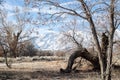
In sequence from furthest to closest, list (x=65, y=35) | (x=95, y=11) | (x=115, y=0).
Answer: (x=65, y=35), (x=95, y=11), (x=115, y=0)

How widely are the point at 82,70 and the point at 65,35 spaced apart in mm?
4172

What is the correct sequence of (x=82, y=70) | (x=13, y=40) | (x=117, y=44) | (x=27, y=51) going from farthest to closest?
1. (x=27, y=51)
2. (x=13, y=40)
3. (x=82, y=70)
4. (x=117, y=44)

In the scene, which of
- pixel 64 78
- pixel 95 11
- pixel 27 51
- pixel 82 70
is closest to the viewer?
pixel 95 11

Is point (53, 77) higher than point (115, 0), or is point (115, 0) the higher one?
point (115, 0)

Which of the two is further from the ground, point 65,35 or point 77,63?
point 65,35

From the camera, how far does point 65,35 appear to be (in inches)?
1243

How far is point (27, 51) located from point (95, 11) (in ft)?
211

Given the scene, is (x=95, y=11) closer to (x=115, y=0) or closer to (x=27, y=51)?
(x=115, y=0)

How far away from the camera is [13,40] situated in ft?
228

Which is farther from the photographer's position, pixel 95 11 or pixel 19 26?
pixel 19 26

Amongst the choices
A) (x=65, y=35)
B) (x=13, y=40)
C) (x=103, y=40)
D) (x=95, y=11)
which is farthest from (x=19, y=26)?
(x=95, y=11)

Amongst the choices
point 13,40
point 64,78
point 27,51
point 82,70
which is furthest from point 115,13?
point 27,51

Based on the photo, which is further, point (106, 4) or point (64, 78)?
point (64, 78)

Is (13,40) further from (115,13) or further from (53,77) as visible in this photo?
(115,13)
